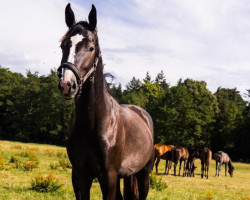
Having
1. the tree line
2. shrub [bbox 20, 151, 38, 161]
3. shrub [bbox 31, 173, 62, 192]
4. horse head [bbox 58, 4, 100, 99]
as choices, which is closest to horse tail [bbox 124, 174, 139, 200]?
horse head [bbox 58, 4, 100, 99]

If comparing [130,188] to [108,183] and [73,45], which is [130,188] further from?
[73,45]

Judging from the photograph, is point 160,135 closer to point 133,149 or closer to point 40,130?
point 40,130

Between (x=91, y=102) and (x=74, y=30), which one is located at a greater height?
(x=74, y=30)

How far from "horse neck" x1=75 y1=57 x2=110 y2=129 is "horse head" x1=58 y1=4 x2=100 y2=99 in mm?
157

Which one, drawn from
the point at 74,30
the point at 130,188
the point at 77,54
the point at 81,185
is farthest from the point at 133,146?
the point at 74,30

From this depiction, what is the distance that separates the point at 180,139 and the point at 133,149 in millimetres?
38045

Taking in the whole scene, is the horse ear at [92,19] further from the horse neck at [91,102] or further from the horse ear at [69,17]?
the horse neck at [91,102]

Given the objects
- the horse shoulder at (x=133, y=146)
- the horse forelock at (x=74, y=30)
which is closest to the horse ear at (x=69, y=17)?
the horse forelock at (x=74, y=30)

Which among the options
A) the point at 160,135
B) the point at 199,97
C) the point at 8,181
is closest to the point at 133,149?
the point at 8,181

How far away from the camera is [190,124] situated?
41156 mm

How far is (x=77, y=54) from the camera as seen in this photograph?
2537 mm

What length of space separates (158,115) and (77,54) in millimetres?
39574

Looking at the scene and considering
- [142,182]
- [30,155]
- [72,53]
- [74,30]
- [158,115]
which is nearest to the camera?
[72,53]

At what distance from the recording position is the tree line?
40906 millimetres
